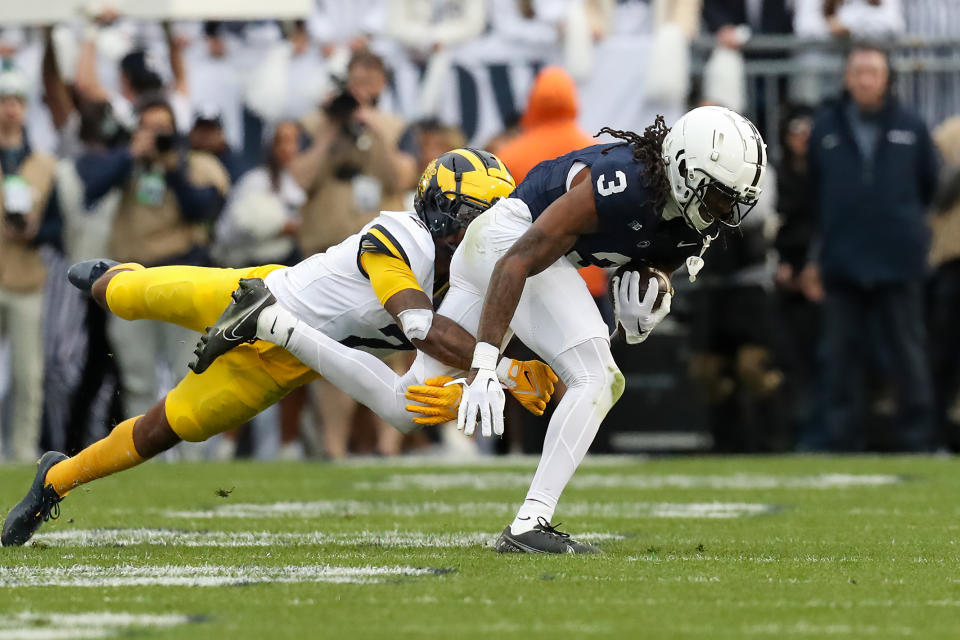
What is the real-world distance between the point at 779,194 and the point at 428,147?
208 cm

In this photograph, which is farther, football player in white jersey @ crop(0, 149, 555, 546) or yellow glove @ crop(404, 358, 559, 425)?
football player in white jersey @ crop(0, 149, 555, 546)

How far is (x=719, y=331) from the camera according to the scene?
10125mm

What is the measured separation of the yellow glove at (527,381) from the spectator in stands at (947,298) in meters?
5.30

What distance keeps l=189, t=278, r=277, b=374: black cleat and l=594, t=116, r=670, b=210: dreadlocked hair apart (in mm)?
1154

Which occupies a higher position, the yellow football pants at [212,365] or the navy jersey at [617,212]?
the navy jersey at [617,212]

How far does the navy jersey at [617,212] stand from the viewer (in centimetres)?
495

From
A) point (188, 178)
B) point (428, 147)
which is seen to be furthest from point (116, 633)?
point (428, 147)

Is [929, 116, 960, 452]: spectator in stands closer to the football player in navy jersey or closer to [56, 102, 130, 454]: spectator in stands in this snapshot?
[56, 102, 130, 454]: spectator in stands

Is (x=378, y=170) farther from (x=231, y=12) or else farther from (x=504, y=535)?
(x=504, y=535)

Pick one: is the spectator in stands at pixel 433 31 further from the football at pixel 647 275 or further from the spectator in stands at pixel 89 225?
the football at pixel 647 275

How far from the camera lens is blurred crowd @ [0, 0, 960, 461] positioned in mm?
9414

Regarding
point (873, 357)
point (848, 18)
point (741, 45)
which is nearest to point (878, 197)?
point (873, 357)

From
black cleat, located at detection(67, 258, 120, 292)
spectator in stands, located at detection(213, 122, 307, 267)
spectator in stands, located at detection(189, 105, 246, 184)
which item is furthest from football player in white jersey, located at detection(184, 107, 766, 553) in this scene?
spectator in stands, located at detection(189, 105, 246, 184)

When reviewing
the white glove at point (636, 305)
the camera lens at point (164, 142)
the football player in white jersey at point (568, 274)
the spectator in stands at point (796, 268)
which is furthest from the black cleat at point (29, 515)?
the spectator in stands at point (796, 268)
